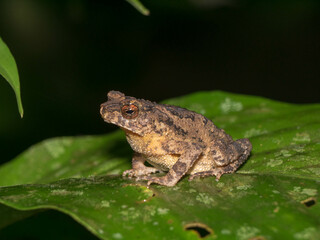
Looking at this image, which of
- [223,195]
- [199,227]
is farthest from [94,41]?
[199,227]

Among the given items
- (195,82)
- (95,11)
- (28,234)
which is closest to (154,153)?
(28,234)

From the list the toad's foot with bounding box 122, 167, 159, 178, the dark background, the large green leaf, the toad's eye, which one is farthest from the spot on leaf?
the dark background

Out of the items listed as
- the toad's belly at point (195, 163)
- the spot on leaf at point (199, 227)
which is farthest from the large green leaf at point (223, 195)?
the toad's belly at point (195, 163)

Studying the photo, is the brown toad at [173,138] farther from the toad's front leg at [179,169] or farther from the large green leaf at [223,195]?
the large green leaf at [223,195]

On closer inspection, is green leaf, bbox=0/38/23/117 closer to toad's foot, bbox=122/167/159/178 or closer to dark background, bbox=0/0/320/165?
toad's foot, bbox=122/167/159/178

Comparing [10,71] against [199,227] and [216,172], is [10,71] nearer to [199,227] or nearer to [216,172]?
[199,227]

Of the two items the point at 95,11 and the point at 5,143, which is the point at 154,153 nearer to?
the point at 5,143
